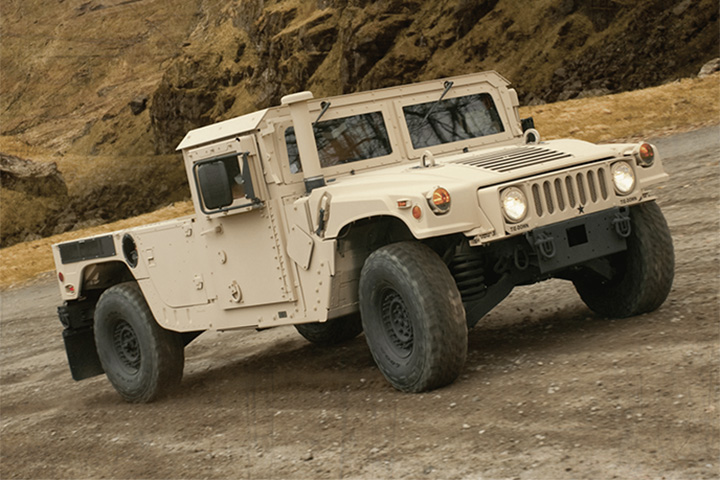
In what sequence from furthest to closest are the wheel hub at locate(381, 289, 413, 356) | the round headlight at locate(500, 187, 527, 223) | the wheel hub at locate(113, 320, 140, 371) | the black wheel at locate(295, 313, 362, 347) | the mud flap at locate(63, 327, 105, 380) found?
the black wheel at locate(295, 313, 362, 347) → the mud flap at locate(63, 327, 105, 380) → the wheel hub at locate(113, 320, 140, 371) → the wheel hub at locate(381, 289, 413, 356) → the round headlight at locate(500, 187, 527, 223)

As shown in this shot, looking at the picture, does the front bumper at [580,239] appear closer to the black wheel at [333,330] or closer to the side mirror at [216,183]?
the side mirror at [216,183]

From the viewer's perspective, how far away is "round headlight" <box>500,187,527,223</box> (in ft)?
20.0

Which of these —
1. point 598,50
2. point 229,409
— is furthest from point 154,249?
point 598,50

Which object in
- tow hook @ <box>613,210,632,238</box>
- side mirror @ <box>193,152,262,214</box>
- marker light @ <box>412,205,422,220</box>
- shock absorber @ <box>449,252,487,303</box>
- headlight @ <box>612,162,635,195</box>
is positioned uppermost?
side mirror @ <box>193,152,262,214</box>

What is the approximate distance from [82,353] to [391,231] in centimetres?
394

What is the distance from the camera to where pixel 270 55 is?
5862 cm

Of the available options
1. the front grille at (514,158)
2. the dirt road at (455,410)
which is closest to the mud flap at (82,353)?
the dirt road at (455,410)

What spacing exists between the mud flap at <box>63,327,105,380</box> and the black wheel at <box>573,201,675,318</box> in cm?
476

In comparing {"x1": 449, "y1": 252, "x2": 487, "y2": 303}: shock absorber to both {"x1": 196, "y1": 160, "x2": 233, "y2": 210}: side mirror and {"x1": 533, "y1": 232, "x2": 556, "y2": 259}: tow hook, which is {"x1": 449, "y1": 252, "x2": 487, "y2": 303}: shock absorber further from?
{"x1": 196, "y1": 160, "x2": 233, "y2": 210}: side mirror

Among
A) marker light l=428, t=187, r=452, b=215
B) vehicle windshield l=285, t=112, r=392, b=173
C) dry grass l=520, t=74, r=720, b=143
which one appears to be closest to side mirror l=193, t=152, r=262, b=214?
vehicle windshield l=285, t=112, r=392, b=173

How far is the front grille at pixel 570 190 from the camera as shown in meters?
6.24

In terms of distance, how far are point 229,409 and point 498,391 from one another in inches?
95.5

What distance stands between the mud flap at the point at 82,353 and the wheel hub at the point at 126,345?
1.53ft

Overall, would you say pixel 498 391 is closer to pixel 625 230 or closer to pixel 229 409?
pixel 625 230
